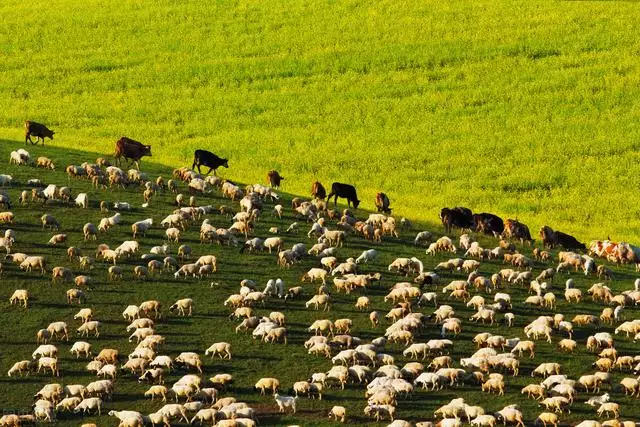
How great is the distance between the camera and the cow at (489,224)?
176ft

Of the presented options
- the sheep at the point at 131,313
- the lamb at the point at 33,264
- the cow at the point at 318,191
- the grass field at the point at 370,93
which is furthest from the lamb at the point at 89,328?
the grass field at the point at 370,93

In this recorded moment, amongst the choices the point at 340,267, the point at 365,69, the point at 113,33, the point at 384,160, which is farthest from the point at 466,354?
the point at 113,33

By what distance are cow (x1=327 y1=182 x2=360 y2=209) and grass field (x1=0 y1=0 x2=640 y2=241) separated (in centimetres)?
203

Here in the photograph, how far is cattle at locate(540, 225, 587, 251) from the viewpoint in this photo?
52.8 meters

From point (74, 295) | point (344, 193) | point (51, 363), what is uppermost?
point (344, 193)

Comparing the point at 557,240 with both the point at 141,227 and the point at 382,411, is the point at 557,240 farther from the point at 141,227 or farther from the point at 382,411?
the point at 382,411

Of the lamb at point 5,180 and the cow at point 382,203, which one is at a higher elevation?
the lamb at point 5,180

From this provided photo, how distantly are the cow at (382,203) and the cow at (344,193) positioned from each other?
1.11 metres

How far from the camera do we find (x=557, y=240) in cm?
5284

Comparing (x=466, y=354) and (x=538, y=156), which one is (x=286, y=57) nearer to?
(x=538, y=156)

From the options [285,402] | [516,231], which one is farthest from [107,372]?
[516,231]

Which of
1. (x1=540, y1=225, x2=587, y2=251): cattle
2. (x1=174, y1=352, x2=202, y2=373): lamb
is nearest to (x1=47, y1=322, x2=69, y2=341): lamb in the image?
(x1=174, y1=352, x2=202, y2=373): lamb

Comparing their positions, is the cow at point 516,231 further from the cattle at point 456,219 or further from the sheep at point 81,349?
the sheep at point 81,349

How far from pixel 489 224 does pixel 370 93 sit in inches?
936
